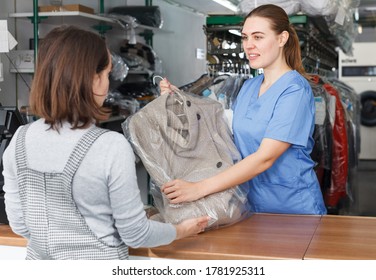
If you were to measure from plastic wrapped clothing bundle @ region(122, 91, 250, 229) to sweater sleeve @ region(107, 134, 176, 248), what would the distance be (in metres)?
0.50

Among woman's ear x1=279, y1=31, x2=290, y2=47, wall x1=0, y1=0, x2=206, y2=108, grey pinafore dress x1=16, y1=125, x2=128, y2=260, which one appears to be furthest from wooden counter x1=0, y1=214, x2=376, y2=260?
wall x1=0, y1=0, x2=206, y2=108

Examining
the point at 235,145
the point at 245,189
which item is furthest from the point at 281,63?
the point at 245,189

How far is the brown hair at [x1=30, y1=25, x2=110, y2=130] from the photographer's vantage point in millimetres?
1408

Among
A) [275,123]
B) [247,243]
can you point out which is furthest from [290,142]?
[247,243]

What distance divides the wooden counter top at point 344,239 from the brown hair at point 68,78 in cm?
76

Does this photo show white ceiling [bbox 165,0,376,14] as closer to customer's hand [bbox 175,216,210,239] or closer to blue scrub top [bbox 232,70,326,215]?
blue scrub top [bbox 232,70,326,215]

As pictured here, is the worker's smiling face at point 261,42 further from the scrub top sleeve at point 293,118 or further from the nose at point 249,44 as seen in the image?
the scrub top sleeve at point 293,118

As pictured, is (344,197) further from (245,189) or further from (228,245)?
(228,245)

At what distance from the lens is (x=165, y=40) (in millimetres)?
7312

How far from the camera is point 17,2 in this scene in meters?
4.39

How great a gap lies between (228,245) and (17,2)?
3.12m

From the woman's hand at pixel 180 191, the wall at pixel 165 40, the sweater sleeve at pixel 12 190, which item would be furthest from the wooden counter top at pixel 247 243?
the wall at pixel 165 40

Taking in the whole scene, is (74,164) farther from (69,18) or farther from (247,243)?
(69,18)

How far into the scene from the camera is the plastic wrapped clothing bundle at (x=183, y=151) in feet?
6.69
